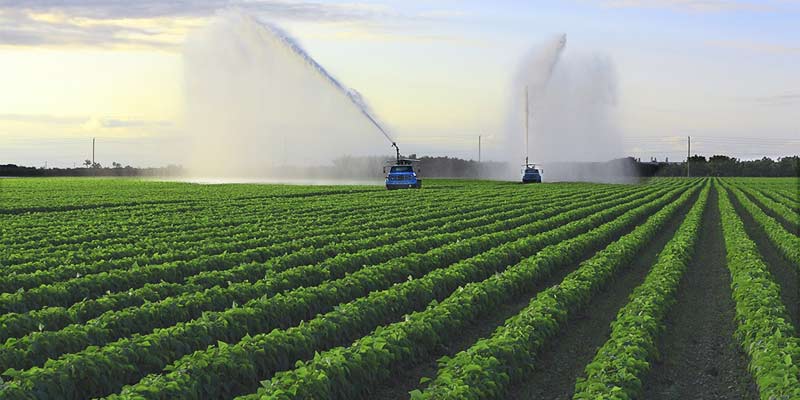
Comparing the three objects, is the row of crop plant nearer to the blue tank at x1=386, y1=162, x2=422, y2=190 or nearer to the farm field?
the farm field

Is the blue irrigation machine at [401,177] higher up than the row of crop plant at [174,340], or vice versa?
the blue irrigation machine at [401,177]

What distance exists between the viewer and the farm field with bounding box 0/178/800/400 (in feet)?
28.7

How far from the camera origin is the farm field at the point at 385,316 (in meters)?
8.76

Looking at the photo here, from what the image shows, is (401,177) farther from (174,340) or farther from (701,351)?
(174,340)

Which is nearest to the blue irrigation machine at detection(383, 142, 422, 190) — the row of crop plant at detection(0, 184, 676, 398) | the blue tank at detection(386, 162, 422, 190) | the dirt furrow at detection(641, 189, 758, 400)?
the blue tank at detection(386, 162, 422, 190)

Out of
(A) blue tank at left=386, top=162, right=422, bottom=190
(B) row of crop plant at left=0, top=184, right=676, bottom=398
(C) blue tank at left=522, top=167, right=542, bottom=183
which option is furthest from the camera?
(C) blue tank at left=522, top=167, right=542, bottom=183

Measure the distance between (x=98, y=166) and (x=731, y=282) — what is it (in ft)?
440

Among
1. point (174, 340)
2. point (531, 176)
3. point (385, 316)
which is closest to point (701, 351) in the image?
point (385, 316)

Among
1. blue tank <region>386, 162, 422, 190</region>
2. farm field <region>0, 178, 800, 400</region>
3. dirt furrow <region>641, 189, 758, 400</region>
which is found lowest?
dirt furrow <region>641, 189, 758, 400</region>

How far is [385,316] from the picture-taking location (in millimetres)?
12617

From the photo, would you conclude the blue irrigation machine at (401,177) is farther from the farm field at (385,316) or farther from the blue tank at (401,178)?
the farm field at (385,316)

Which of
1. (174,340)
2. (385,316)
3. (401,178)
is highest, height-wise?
(401,178)

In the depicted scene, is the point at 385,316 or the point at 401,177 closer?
the point at 385,316

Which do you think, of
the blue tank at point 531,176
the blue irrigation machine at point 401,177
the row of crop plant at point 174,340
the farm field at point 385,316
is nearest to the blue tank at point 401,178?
the blue irrigation machine at point 401,177
